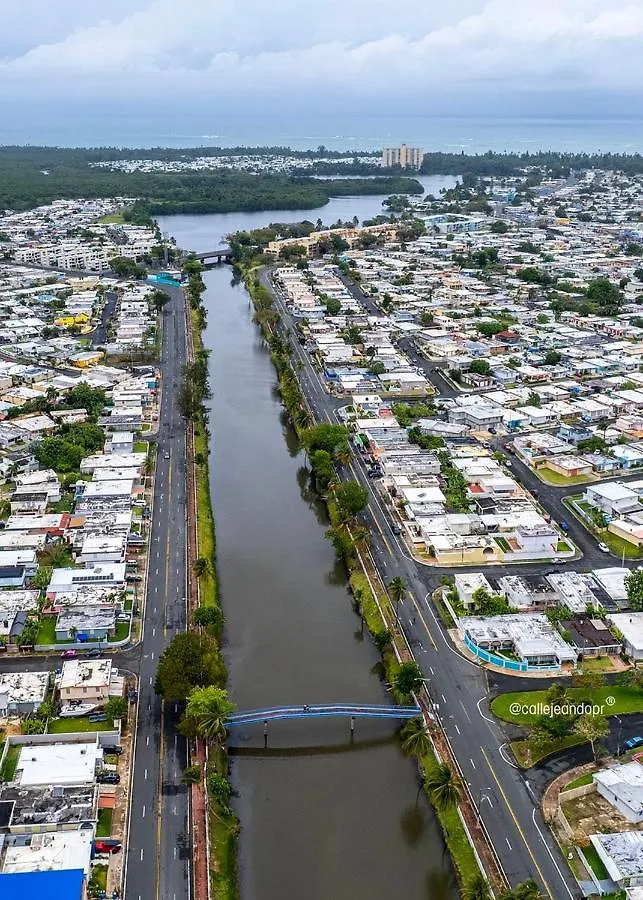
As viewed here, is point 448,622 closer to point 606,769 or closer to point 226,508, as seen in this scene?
point 606,769

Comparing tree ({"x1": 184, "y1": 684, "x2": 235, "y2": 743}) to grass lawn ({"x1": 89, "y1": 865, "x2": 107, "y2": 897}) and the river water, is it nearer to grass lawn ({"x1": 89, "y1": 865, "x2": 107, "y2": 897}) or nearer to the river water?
the river water

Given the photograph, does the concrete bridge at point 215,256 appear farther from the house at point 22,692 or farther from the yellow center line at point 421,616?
the house at point 22,692

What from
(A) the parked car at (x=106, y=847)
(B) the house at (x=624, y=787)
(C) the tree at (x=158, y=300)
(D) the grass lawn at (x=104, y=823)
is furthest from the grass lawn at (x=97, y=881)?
(C) the tree at (x=158, y=300)

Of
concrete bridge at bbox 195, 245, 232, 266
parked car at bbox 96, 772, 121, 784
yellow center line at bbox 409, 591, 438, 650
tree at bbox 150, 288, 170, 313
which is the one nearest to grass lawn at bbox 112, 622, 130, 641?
Result: parked car at bbox 96, 772, 121, 784

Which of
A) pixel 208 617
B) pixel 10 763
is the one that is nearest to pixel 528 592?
pixel 208 617

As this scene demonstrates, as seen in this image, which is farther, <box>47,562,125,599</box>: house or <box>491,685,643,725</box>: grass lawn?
<box>47,562,125,599</box>: house

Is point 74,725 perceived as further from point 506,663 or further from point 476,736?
point 506,663
